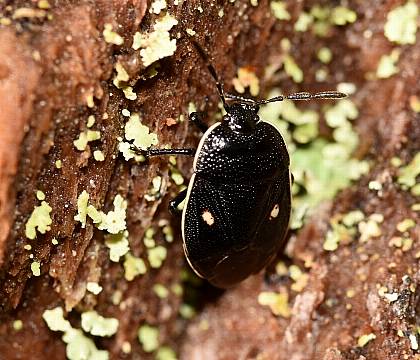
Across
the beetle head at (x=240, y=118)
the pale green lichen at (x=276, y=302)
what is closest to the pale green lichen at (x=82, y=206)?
the beetle head at (x=240, y=118)

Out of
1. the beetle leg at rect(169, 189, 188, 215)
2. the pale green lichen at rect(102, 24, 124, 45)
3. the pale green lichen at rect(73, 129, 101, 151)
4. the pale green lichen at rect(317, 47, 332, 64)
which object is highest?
the pale green lichen at rect(102, 24, 124, 45)

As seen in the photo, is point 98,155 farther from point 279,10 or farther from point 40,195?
point 279,10

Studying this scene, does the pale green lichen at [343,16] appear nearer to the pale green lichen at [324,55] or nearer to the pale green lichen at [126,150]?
the pale green lichen at [324,55]

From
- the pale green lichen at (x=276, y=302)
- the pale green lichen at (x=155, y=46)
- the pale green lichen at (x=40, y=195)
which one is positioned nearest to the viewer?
the pale green lichen at (x=40, y=195)

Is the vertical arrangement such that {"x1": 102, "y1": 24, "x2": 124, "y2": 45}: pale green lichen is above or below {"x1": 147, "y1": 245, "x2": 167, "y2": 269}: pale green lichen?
above

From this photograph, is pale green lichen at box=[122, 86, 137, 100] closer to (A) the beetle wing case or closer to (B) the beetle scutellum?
(B) the beetle scutellum

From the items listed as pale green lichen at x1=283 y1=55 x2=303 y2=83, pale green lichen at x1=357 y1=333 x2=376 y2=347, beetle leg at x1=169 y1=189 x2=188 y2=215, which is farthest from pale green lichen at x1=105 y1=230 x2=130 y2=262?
pale green lichen at x1=283 y1=55 x2=303 y2=83

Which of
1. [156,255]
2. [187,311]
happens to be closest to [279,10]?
[156,255]
